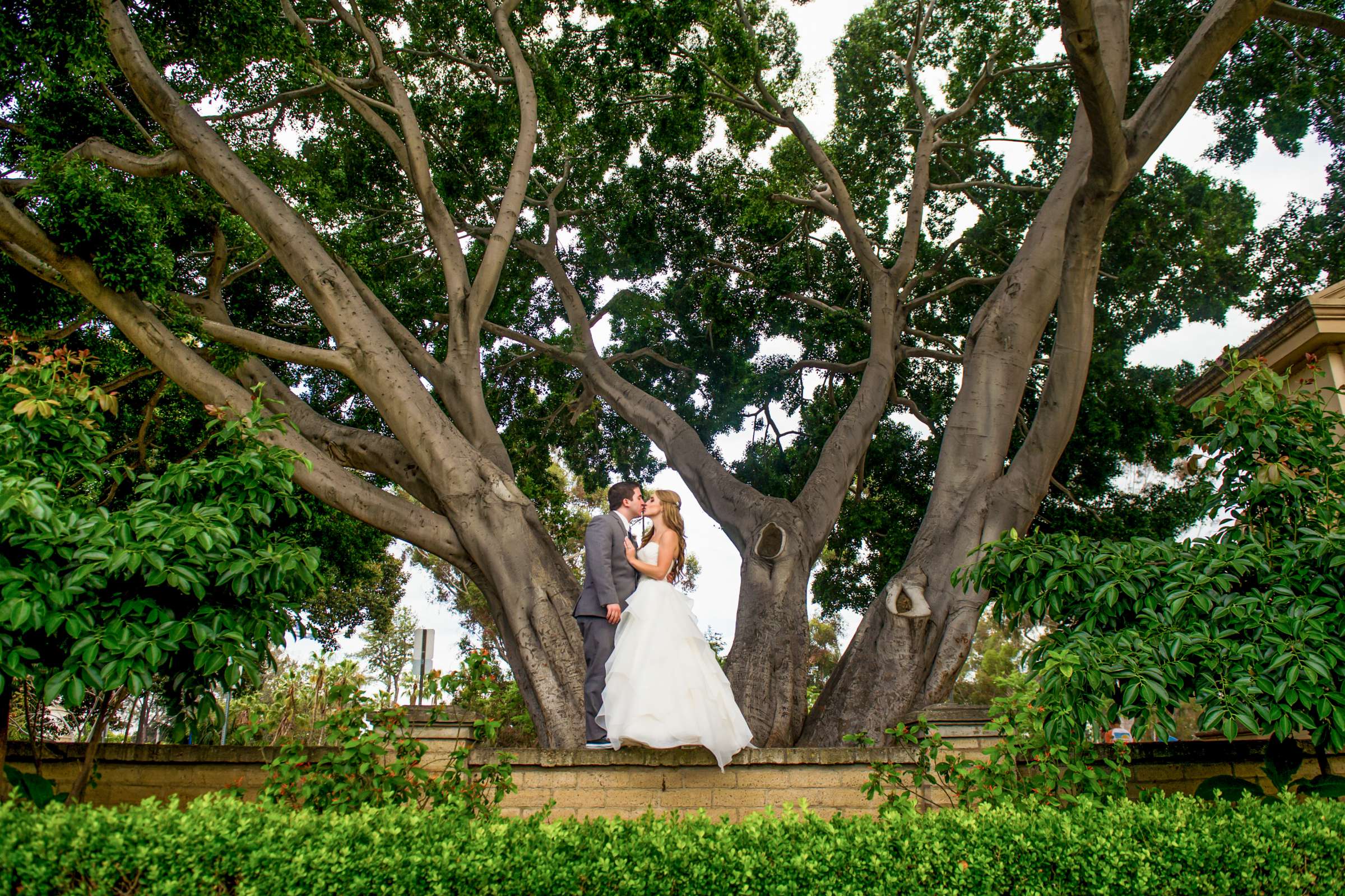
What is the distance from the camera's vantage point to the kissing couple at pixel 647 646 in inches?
209

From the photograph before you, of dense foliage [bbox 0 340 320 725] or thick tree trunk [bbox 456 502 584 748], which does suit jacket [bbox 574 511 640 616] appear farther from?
dense foliage [bbox 0 340 320 725]

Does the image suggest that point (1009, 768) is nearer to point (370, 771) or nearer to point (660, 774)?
point (660, 774)

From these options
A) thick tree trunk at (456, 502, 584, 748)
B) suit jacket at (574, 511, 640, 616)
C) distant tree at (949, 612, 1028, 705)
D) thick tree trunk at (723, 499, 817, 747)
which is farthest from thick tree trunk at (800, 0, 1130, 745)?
distant tree at (949, 612, 1028, 705)

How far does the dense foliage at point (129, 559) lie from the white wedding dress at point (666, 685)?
76.4 inches

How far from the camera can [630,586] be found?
6.36m

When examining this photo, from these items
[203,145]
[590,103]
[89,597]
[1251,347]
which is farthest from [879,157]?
[89,597]

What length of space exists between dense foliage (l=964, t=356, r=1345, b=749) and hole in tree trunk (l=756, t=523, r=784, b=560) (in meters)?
2.73

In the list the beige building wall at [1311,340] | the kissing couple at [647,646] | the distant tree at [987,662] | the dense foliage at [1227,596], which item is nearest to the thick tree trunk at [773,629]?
the kissing couple at [647,646]

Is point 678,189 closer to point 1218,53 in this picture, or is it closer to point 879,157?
point 879,157

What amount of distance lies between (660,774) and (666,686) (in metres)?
0.54

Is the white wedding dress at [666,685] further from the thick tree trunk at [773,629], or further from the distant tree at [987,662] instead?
the distant tree at [987,662]

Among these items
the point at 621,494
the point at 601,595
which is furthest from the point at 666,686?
the point at 621,494

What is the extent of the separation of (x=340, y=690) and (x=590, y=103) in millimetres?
9222

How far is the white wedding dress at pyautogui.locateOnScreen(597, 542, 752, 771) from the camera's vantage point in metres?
5.29
